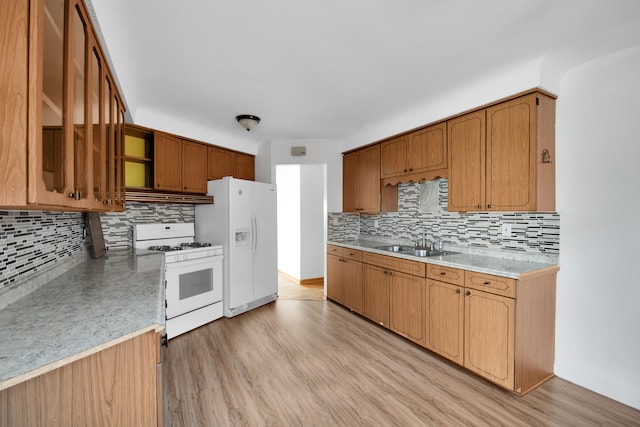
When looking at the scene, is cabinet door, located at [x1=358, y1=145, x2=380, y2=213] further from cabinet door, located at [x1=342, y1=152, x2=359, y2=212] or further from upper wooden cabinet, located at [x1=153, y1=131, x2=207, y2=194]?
upper wooden cabinet, located at [x1=153, y1=131, x2=207, y2=194]

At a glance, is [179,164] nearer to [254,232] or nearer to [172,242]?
[172,242]

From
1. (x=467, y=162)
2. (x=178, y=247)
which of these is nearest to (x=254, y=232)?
(x=178, y=247)

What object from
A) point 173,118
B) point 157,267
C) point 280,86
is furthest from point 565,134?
point 173,118

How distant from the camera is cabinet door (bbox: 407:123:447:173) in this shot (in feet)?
9.17

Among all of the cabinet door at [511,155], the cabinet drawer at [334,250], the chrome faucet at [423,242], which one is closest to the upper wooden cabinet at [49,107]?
the cabinet door at [511,155]

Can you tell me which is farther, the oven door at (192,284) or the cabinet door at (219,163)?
the cabinet door at (219,163)

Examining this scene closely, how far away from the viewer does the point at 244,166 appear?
4207 mm

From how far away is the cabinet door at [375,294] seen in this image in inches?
121

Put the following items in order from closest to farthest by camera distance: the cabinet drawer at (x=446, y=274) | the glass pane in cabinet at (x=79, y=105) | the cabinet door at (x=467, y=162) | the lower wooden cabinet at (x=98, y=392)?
the lower wooden cabinet at (x=98, y=392)
the glass pane in cabinet at (x=79, y=105)
the cabinet drawer at (x=446, y=274)
the cabinet door at (x=467, y=162)

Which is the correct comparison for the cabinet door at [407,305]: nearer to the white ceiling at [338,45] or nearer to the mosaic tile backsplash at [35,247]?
the white ceiling at [338,45]

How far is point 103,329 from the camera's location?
988mm

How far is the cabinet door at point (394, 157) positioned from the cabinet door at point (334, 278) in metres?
1.34

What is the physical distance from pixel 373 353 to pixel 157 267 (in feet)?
6.55

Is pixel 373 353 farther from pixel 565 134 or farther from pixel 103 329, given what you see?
pixel 565 134
